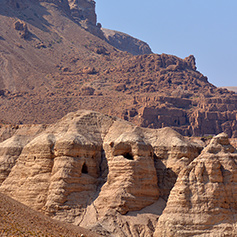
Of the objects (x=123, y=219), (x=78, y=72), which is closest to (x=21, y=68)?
(x=78, y=72)

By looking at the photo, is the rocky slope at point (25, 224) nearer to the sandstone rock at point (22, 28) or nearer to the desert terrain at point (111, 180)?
the desert terrain at point (111, 180)

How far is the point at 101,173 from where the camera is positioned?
47.5m

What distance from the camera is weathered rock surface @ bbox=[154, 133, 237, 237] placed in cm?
3256

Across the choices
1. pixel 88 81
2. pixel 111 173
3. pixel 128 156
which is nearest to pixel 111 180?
pixel 111 173

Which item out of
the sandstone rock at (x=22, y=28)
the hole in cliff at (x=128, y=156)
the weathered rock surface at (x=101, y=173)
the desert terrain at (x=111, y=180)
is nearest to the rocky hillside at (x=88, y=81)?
the sandstone rock at (x=22, y=28)

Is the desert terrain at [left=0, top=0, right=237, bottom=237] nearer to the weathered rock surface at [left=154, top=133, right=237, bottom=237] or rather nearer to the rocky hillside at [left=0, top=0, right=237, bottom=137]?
the weathered rock surface at [left=154, top=133, right=237, bottom=237]

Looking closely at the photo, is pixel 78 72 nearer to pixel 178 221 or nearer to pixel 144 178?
pixel 144 178

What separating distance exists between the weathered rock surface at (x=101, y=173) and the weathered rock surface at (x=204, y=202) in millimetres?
7461

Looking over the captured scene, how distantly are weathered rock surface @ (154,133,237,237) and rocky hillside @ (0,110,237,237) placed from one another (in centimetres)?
6

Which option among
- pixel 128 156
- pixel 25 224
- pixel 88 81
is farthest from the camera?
pixel 88 81

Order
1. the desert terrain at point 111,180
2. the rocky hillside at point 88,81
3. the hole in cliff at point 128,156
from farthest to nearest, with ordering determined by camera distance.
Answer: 1. the rocky hillside at point 88,81
2. the hole in cliff at point 128,156
3. the desert terrain at point 111,180

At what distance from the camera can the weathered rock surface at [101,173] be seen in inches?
1666

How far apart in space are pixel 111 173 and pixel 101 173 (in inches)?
134

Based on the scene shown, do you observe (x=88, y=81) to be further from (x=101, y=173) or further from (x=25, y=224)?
(x=25, y=224)
